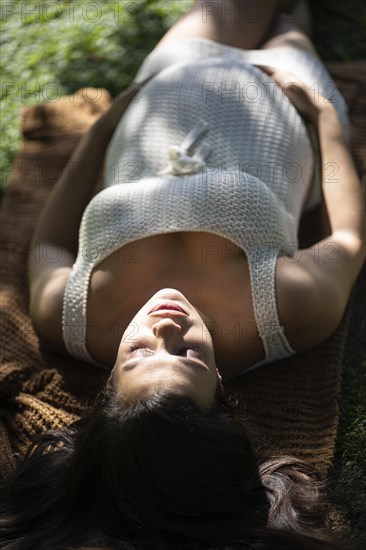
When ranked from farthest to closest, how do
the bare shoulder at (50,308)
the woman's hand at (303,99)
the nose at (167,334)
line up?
the woman's hand at (303,99), the bare shoulder at (50,308), the nose at (167,334)

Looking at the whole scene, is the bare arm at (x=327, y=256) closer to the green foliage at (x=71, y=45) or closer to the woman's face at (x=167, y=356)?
the woman's face at (x=167, y=356)

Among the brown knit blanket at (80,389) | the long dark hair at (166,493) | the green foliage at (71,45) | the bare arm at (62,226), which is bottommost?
the brown knit blanket at (80,389)

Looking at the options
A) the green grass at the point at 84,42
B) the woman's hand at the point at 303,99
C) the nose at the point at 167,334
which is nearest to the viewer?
the nose at the point at 167,334

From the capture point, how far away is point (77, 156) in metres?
2.80

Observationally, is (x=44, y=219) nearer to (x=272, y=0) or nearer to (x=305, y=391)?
(x=305, y=391)

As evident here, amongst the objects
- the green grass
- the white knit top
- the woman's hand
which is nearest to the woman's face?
the white knit top

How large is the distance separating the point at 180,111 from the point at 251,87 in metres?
0.25

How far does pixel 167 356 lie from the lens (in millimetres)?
1928

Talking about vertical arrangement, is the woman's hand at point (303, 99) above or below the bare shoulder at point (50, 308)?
above

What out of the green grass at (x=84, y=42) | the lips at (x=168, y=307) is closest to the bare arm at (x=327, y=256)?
the lips at (x=168, y=307)

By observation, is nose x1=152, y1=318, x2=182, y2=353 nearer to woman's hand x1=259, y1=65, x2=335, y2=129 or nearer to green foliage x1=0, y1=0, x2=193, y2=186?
woman's hand x1=259, y1=65, x2=335, y2=129

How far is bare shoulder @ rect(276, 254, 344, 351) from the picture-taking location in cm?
223

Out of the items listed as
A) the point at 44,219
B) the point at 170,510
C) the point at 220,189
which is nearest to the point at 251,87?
the point at 220,189

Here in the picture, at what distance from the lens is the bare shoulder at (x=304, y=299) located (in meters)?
2.23
